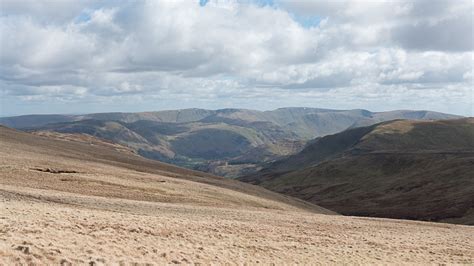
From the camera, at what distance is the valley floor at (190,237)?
832 inches

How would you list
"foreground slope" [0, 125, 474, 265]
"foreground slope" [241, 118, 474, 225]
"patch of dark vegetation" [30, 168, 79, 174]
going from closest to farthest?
"foreground slope" [0, 125, 474, 265], "patch of dark vegetation" [30, 168, 79, 174], "foreground slope" [241, 118, 474, 225]

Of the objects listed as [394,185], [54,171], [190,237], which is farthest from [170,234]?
[394,185]

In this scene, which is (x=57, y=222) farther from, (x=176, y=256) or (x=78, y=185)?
(x=78, y=185)

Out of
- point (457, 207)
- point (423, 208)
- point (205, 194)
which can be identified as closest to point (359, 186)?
point (423, 208)

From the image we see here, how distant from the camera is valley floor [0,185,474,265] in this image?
2112 cm

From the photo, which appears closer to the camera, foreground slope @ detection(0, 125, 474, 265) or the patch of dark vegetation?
foreground slope @ detection(0, 125, 474, 265)

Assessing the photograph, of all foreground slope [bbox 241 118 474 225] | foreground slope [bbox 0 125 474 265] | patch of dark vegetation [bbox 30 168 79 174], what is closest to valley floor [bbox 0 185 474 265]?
foreground slope [bbox 0 125 474 265]

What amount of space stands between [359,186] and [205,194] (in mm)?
102230

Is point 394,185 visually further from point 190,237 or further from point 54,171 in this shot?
point 190,237

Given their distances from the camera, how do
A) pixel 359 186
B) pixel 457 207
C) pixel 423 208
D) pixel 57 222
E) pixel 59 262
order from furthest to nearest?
pixel 359 186
pixel 423 208
pixel 457 207
pixel 57 222
pixel 59 262

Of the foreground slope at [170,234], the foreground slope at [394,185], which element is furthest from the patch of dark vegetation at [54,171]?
the foreground slope at [394,185]

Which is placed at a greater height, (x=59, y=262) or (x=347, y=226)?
(x=59, y=262)

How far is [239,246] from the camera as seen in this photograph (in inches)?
1093

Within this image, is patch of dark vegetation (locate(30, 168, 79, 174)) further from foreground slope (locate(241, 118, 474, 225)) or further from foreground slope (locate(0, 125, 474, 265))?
foreground slope (locate(241, 118, 474, 225))
